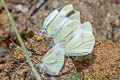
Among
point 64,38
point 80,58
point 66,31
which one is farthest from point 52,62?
point 66,31

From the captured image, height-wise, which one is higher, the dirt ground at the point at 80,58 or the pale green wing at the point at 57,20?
the pale green wing at the point at 57,20

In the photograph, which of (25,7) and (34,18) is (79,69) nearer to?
(34,18)

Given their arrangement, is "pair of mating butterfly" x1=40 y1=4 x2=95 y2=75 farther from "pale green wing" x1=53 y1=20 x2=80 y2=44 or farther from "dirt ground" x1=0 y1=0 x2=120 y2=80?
"dirt ground" x1=0 y1=0 x2=120 y2=80

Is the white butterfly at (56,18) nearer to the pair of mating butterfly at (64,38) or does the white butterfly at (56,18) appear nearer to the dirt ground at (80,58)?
the pair of mating butterfly at (64,38)

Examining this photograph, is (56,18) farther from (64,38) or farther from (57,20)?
(64,38)

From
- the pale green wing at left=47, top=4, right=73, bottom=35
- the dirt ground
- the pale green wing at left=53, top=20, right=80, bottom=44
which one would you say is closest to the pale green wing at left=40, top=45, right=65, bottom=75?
the dirt ground

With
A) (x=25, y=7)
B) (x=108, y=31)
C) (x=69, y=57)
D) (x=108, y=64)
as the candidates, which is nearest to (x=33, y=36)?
(x=69, y=57)

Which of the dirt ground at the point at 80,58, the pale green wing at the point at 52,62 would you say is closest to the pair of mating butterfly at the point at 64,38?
the pale green wing at the point at 52,62
